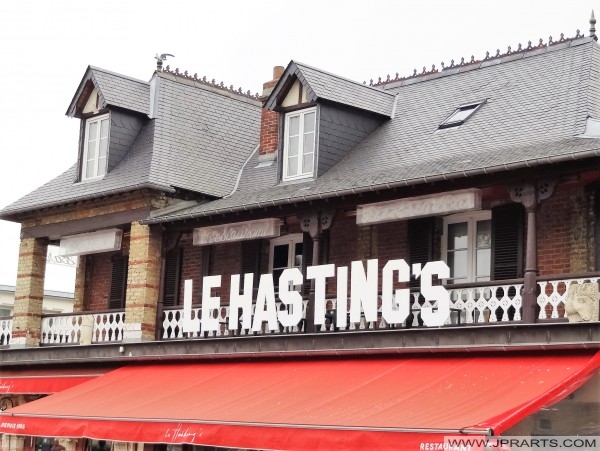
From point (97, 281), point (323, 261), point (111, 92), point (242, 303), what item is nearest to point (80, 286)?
point (97, 281)

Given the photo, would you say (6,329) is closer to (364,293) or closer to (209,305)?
(209,305)

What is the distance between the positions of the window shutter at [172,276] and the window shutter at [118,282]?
1486mm

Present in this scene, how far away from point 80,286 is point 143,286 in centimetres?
428

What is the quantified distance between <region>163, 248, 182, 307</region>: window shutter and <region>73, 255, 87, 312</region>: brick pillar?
305cm

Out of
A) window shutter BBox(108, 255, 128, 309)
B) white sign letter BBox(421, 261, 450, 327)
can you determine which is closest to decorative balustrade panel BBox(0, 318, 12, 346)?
window shutter BBox(108, 255, 128, 309)

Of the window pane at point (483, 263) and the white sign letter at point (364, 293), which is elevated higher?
the window pane at point (483, 263)

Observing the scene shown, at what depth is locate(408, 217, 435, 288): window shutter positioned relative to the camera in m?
17.8

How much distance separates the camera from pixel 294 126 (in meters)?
20.2

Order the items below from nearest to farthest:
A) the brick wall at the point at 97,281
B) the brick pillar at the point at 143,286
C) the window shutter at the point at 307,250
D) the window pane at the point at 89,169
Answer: the window shutter at the point at 307,250, the brick pillar at the point at 143,286, the window pane at the point at 89,169, the brick wall at the point at 97,281

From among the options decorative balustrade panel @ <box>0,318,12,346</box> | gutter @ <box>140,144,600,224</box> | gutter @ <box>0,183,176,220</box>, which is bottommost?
decorative balustrade panel @ <box>0,318,12,346</box>

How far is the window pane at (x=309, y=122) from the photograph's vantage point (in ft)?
65.4

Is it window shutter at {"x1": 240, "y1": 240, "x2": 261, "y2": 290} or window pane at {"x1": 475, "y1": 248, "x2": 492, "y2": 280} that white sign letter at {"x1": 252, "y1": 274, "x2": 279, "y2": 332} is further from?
window pane at {"x1": 475, "y1": 248, "x2": 492, "y2": 280}

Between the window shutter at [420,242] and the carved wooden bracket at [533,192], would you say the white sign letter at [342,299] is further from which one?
the carved wooden bracket at [533,192]

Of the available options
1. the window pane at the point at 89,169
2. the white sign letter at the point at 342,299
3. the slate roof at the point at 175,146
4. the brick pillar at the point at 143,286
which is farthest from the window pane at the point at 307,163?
the window pane at the point at 89,169
